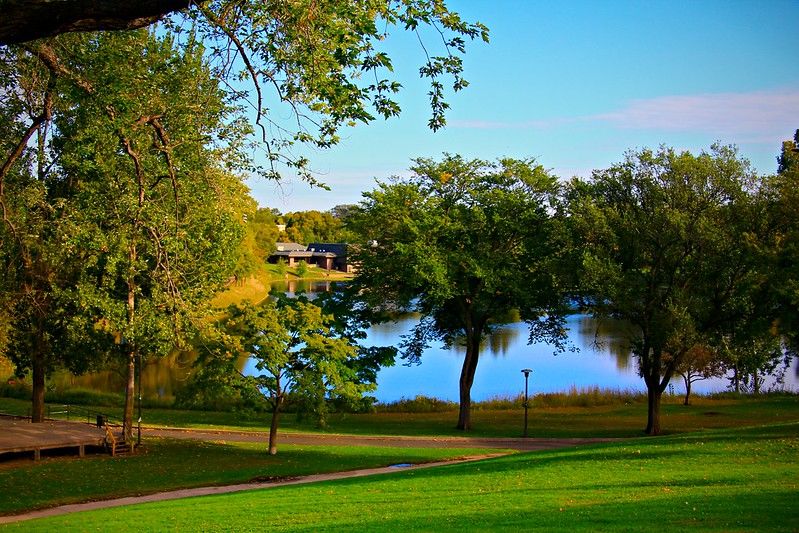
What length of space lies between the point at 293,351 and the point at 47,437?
8.68 metres

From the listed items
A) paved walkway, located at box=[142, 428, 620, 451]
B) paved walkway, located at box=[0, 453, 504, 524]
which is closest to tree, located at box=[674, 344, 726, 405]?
paved walkway, located at box=[142, 428, 620, 451]

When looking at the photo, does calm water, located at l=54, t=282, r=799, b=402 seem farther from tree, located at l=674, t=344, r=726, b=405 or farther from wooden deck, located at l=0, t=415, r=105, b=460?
wooden deck, located at l=0, t=415, r=105, b=460

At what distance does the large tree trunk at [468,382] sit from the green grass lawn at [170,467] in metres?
7.33

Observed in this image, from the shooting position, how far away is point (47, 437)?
91.7 ft

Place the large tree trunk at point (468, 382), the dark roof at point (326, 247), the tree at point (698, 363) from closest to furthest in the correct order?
the large tree trunk at point (468, 382), the tree at point (698, 363), the dark roof at point (326, 247)

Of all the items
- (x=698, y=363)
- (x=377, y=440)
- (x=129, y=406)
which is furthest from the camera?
(x=698, y=363)

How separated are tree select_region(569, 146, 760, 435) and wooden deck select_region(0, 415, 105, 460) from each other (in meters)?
19.4

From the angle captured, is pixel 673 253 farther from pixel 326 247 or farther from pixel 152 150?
pixel 326 247

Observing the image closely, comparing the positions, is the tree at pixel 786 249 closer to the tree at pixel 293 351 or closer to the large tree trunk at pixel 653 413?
the large tree trunk at pixel 653 413

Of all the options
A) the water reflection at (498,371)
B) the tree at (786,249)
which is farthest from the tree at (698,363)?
the tree at (786,249)

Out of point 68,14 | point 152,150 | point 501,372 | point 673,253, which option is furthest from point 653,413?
point 68,14

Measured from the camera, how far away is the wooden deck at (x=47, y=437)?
86.9 feet

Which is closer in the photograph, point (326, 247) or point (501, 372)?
point (501, 372)

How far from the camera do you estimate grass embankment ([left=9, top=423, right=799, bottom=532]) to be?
1146 cm
